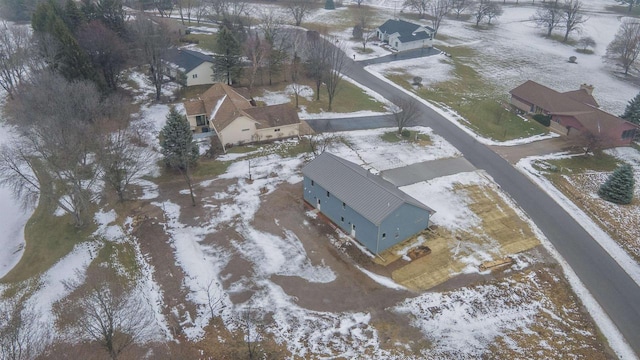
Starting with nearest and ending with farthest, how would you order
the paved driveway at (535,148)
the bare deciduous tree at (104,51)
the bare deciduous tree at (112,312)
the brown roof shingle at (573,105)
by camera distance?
1. the bare deciduous tree at (112,312)
2. the paved driveway at (535,148)
3. the brown roof shingle at (573,105)
4. the bare deciduous tree at (104,51)

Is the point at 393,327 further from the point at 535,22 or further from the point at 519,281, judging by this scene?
the point at 535,22

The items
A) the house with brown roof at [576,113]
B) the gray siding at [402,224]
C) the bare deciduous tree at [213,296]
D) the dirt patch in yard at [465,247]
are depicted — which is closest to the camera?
the bare deciduous tree at [213,296]

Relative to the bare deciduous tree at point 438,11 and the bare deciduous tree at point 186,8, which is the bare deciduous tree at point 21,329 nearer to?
the bare deciduous tree at point 186,8

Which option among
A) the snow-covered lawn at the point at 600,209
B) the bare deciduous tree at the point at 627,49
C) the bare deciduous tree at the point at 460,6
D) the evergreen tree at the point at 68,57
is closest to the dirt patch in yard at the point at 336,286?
the snow-covered lawn at the point at 600,209

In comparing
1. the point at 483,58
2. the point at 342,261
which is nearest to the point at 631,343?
the point at 342,261

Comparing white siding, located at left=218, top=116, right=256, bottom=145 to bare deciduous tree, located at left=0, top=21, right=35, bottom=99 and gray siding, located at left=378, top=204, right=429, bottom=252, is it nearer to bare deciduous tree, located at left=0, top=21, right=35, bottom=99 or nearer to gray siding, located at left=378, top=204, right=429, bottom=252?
gray siding, located at left=378, top=204, right=429, bottom=252

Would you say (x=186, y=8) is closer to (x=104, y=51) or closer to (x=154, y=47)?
(x=104, y=51)

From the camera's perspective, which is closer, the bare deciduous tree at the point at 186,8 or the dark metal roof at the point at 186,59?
the dark metal roof at the point at 186,59
